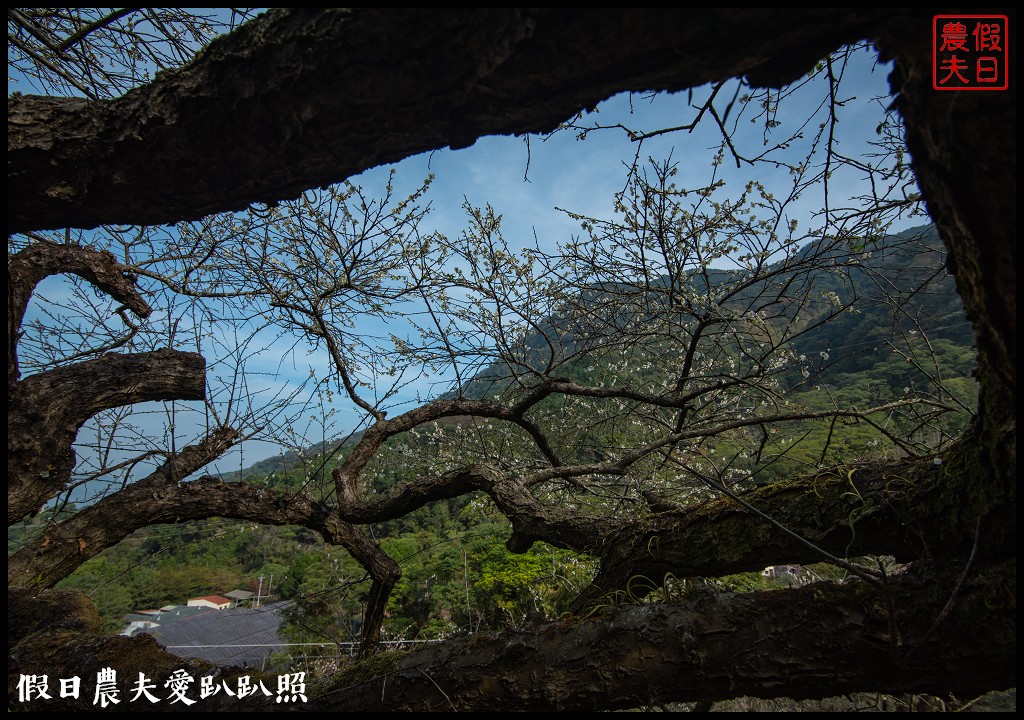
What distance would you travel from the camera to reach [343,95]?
4.30ft

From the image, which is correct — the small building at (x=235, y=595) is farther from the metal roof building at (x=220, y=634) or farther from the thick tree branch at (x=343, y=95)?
the thick tree branch at (x=343, y=95)

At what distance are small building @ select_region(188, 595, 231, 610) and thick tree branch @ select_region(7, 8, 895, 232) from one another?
23.6 meters

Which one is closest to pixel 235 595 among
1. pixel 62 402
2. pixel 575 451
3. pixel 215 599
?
pixel 215 599

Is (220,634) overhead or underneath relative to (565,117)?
underneath

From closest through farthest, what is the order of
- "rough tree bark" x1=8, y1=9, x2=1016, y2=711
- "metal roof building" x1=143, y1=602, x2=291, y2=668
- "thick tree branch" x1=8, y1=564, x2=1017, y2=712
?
"rough tree bark" x1=8, y1=9, x2=1016, y2=711 < "thick tree branch" x1=8, y1=564, x2=1017, y2=712 < "metal roof building" x1=143, y1=602, x2=291, y2=668

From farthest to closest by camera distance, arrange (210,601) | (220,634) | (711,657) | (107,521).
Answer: (210,601) < (220,634) < (107,521) < (711,657)

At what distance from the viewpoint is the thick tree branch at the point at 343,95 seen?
1.11 meters

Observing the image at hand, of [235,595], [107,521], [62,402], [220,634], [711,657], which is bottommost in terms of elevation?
[235,595]

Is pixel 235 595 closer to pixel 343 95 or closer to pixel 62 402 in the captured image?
pixel 62 402

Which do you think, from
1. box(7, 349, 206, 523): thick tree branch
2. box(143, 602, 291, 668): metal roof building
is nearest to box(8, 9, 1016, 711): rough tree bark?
box(7, 349, 206, 523): thick tree branch

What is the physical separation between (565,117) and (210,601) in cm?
2558

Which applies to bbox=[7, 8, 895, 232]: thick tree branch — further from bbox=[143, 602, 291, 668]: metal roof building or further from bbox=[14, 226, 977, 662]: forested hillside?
bbox=[143, 602, 291, 668]: metal roof building

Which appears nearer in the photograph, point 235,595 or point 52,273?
point 52,273

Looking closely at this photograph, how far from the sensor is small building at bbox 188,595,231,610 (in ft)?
64.6
